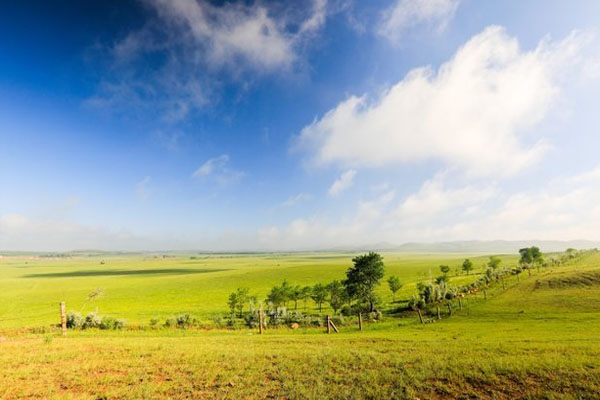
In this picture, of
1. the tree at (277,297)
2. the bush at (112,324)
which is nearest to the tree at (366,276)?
the tree at (277,297)

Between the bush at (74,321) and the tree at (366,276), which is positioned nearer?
the bush at (74,321)

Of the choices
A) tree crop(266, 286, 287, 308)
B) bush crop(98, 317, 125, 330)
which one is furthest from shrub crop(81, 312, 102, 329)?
tree crop(266, 286, 287, 308)

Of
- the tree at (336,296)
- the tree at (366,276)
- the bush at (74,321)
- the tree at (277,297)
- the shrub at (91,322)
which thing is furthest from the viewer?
the tree at (277,297)

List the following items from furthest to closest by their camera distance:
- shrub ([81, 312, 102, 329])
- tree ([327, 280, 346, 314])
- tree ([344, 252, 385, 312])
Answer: tree ([327, 280, 346, 314])
tree ([344, 252, 385, 312])
shrub ([81, 312, 102, 329])

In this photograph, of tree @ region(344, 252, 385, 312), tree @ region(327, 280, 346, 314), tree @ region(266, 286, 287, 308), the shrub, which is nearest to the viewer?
the shrub

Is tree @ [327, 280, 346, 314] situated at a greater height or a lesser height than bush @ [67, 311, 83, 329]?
lesser

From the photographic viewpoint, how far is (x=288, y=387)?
414 inches

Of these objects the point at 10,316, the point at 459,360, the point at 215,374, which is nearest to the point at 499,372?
the point at 459,360

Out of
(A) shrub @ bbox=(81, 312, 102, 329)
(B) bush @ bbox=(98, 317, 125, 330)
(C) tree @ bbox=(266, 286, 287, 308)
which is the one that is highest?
(A) shrub @ bbox=(81, 312, 102, 329)

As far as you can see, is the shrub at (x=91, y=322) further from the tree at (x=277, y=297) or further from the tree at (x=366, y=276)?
the tree at (x=366, y=276)

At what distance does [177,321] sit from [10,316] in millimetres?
42842

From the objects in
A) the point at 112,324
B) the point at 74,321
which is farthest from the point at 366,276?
the point at 74,321

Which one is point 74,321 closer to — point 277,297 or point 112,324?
point 112,324

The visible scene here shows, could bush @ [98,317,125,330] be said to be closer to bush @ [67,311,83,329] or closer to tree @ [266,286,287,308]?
bush @ [67,311,83,329]
